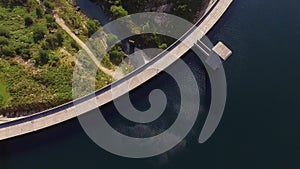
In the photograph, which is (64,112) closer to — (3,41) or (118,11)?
(3,41)

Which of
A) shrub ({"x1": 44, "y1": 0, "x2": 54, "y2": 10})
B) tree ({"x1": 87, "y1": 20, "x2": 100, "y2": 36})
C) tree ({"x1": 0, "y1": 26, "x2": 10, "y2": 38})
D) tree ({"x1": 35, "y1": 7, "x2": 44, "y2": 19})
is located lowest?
tree ({"x1": 0, "y1": 26, "x2": 10, "y2": 38})

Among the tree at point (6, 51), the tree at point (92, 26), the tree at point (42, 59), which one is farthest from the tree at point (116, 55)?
the tree at point (6, 51)

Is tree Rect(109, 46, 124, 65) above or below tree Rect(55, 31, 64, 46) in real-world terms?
Result: below

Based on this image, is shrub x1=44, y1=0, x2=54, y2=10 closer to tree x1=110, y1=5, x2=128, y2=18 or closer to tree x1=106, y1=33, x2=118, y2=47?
tree x1=110, y1=5, x2=128, y2=18

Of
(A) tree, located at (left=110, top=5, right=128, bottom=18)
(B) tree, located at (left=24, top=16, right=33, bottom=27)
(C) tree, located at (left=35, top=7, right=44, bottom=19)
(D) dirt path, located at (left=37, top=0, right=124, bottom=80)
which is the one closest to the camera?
(D) dirt path, located at (left=37, top=0, right=124, bottom=80)

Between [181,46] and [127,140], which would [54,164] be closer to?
[127,140]

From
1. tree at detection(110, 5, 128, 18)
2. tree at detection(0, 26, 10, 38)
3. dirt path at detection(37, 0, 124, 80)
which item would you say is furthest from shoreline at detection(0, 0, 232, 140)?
tree at detection(0, 26, 10, 38)

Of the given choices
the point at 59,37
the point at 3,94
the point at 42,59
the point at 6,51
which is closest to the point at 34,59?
the point at 42,59
